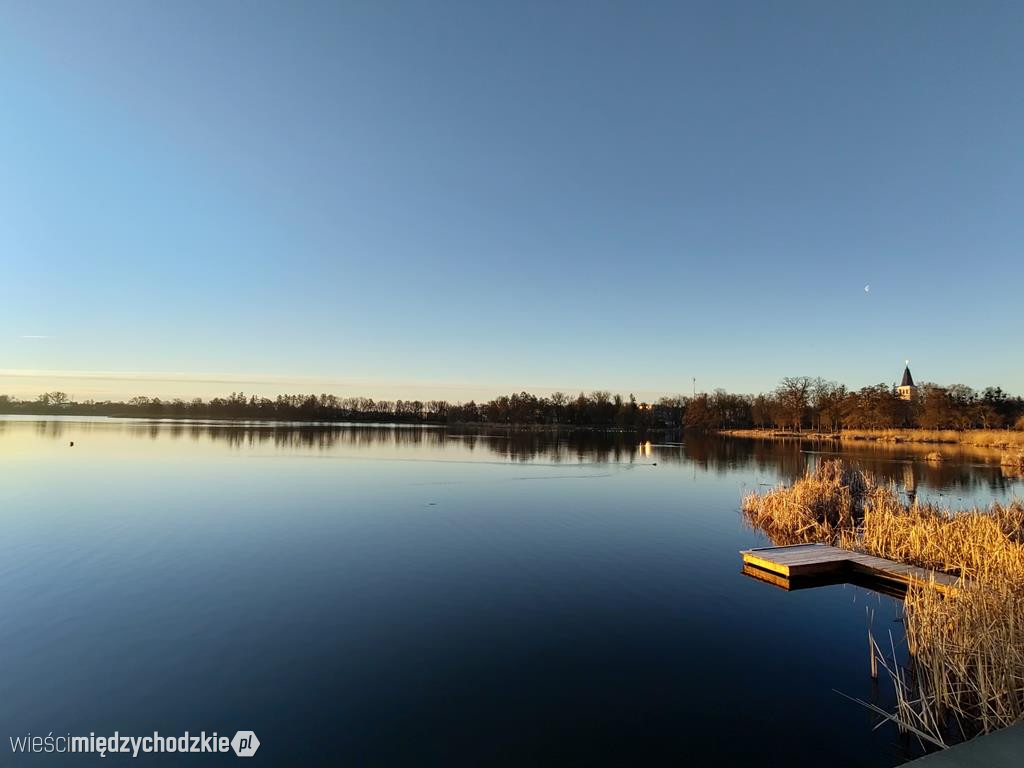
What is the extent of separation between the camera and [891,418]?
85.1m

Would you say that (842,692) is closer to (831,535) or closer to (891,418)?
(831,535)

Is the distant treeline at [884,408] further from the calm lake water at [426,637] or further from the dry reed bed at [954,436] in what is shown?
the calm lake water at [426,637]

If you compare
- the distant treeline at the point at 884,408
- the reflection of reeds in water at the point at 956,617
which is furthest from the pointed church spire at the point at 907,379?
the reflection of reeds in water at the point at 956,617

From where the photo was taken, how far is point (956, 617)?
26.5 ft

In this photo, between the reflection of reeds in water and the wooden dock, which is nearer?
the reflection of reeds in water

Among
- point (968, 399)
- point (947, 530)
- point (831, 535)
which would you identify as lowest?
point (831, 535)

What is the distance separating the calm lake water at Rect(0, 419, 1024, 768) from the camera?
23.4 ft

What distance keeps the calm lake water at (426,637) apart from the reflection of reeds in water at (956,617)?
798 millimetres

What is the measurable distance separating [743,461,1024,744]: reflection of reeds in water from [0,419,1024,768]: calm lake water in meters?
0.80

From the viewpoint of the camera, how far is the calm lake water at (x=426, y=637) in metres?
7.13

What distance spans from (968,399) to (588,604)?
111219 mm

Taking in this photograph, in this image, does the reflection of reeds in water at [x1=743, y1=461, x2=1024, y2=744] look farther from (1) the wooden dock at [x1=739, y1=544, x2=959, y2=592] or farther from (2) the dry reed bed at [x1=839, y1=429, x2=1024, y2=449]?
(2) the dry reed bed at [x1=839, y1=429, x2=1024, y2=449]

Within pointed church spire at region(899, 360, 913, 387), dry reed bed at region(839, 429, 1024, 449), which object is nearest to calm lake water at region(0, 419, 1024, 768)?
dry reed bed at region(839, 429, 1024, 449)

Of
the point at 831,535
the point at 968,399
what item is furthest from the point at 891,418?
the point at 831,535
